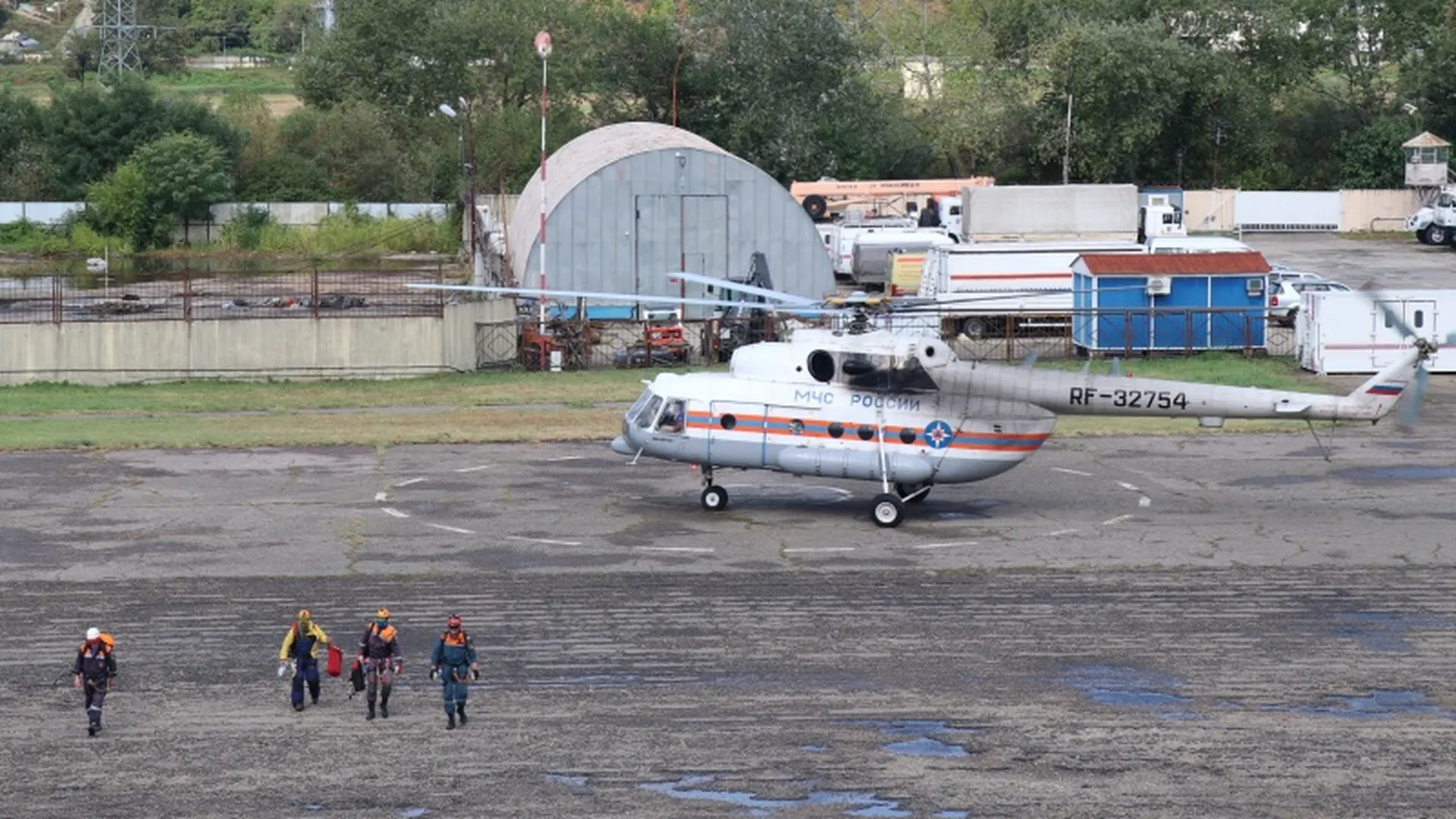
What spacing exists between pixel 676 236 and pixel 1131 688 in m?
33.3

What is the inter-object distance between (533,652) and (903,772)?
19.0 ft

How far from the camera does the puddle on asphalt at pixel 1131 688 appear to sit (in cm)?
1973

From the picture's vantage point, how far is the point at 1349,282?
5988 cm

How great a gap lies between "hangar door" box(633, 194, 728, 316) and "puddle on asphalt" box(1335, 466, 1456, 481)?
22732 millimetres

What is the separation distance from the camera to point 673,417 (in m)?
29.5

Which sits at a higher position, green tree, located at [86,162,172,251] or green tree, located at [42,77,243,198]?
green tree, located at [42,77,243,198]

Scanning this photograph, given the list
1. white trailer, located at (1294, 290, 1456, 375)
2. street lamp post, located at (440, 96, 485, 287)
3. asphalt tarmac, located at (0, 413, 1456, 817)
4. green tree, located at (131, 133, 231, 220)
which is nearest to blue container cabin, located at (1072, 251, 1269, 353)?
white trailer, located at (1294, 290, 1456, 375)

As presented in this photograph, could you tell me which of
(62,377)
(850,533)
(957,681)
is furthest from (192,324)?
(957,681)

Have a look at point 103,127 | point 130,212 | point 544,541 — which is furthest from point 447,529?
point 103,127

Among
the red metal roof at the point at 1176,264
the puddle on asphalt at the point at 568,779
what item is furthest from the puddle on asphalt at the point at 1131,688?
the red metal roof at the point at 1176,264

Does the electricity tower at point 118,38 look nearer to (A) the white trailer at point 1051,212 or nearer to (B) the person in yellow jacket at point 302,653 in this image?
(A) the white trailer at point 1051,212

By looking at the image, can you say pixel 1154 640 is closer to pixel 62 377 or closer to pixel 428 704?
pixel 428 704

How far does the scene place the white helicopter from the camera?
28484 mm

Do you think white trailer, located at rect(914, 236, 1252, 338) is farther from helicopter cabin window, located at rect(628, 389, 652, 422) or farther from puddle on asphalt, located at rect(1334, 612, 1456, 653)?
puddle on asphalt, located at rect(1334, 612, 1456, 653)
